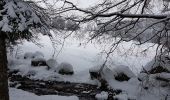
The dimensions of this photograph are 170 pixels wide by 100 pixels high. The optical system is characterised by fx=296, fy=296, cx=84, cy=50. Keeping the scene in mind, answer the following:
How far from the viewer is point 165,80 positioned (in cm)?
1295

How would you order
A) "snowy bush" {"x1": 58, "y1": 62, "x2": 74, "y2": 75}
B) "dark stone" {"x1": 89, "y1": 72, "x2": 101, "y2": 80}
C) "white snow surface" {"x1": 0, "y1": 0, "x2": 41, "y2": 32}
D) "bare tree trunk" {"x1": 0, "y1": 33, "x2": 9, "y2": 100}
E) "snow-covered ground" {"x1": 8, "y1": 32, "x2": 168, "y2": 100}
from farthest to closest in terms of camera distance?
"snowy bush" {"x1": 58, "y1": 62, "x2": 74, "y2": 75}
"dark stone" {"x1": 89, "y1": 72, "x2": 101, "y2": 80}
"snow-covered ground" {"x1": 8, "y1": 32, "x2": 168, "y2": 100}
"bare tree trunk" {"x1": 0, "y1": 33, "x2": 9, "y2": 100}
"white snow surface" {"x1": 0, "y1": 0, "x2": 41, "y2": 32}

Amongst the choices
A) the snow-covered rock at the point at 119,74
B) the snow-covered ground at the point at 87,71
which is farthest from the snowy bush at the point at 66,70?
the snow-covered rock at the point at 119,74

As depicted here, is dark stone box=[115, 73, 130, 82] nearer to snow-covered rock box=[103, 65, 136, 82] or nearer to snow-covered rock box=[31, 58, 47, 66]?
snow-covered rock box=[103, 65, 136, 82]

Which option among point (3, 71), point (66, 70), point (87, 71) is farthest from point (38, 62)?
point (3, 71)

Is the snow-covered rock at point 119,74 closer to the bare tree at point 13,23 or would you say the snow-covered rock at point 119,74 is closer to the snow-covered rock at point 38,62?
the snow-covered rock at point 38,62

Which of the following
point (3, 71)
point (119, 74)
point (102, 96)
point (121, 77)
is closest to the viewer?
point (3, 71)

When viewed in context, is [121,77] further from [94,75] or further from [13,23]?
[13,23]

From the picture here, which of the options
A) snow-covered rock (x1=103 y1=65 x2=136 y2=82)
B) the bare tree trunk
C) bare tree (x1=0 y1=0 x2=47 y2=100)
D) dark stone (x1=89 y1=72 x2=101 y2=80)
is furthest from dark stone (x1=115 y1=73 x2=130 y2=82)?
the bare tree trunk

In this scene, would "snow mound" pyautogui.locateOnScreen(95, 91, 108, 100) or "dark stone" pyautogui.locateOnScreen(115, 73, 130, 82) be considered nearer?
"snow mound" pyautogui.locateOnScreen(95, 91, 108, 100)

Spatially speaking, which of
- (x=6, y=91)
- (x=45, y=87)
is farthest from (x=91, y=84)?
(x=6, y=91)

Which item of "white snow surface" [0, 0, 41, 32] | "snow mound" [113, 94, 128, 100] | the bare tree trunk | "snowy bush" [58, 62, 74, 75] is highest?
"white snow surface" [0, 0, 41, 32]

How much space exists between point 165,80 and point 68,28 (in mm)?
5690

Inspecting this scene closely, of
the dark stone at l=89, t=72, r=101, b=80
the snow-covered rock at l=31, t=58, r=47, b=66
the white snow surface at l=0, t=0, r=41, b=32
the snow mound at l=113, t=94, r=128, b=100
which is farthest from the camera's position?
the snow-covered rock at l=31, t=58, r=47, b=66

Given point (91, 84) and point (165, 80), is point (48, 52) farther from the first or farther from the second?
point (165, 80)
